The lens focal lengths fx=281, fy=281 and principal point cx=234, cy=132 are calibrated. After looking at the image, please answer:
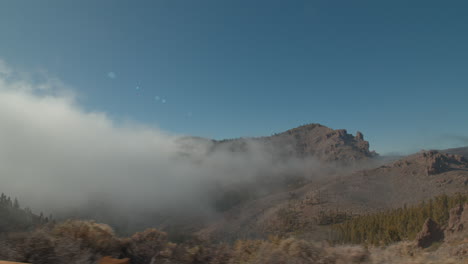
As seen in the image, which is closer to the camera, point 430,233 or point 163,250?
point 163,250

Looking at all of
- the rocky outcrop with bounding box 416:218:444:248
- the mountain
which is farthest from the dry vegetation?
the mountain

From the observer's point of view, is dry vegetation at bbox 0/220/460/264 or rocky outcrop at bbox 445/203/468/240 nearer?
→ dry vegetation at bbox 0/220/460/264

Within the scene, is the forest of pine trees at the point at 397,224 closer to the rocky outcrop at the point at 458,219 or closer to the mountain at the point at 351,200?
the rocky outcrop at the point at 458,219

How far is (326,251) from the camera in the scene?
6262 mm

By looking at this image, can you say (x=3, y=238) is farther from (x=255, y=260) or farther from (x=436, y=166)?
(x=436, y=166)

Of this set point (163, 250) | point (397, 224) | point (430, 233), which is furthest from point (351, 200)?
point (163, 250)

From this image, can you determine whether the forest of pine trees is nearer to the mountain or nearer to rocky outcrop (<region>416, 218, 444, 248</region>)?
rocky outcrop (<region>416, 218, 444, 248</region>)

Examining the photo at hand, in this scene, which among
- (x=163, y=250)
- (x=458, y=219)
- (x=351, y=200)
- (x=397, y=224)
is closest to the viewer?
(x=163, y=250)

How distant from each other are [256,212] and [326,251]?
644 feet

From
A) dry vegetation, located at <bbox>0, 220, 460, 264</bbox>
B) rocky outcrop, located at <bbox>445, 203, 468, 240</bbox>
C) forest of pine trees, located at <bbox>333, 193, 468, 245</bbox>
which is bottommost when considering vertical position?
forest of pine trees, located at <bbox>333, 193, 468, 245</bbox>

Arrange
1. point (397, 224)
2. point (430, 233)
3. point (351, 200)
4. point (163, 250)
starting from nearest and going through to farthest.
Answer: point (163, 250) → point (430, 233) → point (397, 224) → point (351, 200)

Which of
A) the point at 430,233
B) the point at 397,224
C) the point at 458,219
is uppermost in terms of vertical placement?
the point at 458,219

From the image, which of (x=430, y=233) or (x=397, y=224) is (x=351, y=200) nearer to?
(x=397, y=224)

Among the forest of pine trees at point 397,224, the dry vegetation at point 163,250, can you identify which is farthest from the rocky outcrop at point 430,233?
the dry vegetation at point 163,250
